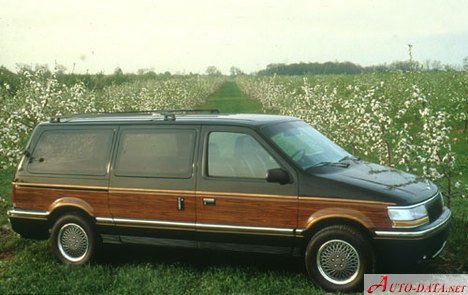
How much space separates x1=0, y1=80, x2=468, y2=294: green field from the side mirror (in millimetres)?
865

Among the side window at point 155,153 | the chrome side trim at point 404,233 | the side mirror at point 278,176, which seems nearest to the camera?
the chrome side trim at point 404,233

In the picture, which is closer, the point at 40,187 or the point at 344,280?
the point at 344,280

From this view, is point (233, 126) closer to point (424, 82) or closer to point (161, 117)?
point (161, 117)

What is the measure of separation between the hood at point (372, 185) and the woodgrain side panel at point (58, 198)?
8.49 feet

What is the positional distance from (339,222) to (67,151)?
11.3 feet

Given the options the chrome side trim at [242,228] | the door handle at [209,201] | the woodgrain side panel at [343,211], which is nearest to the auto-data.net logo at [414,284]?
the woodgrain side panel at [343,211]

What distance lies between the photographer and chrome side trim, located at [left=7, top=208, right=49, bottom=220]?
709 centimetres

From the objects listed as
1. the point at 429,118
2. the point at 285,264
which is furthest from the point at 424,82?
the point at 285,264

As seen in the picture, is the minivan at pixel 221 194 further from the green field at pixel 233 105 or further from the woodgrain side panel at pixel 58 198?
the green field at pixel 233 105

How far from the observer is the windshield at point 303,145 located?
6.24 m

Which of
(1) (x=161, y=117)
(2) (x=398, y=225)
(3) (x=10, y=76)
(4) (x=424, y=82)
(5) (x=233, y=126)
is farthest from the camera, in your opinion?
(3) (x=10, y=76)

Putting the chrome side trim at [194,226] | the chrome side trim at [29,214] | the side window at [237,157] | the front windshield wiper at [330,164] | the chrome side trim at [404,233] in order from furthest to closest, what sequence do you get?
the chrome side trim at [29,214] → the front windshield wiper at [330,164] → the side window at [237,157] → the chrome side trim at [194,226] → the chrome side trim at [404,233]

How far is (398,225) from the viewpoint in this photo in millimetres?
5574

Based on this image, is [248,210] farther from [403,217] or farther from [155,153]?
[403,217]
